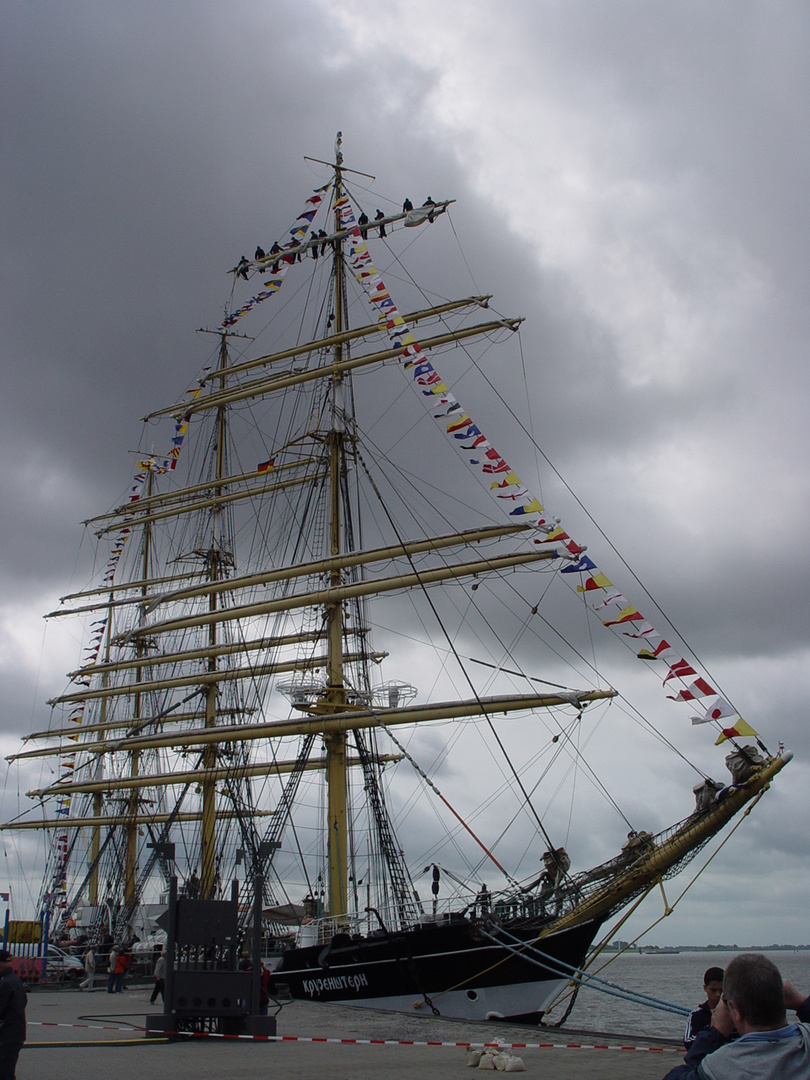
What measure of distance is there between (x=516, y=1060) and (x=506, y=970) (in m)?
10.2

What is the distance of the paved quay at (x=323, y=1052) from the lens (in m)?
9.53

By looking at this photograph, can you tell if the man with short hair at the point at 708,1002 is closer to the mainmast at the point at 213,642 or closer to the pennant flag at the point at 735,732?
the pennant flag at the point at 735,732

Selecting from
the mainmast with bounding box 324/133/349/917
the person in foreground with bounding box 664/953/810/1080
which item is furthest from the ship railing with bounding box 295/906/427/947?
the person in foreground with bounding box 664/953/810/1080

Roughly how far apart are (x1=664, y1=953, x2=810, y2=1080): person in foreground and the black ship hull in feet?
55.0

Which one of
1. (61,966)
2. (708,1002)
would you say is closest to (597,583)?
(708,1002)

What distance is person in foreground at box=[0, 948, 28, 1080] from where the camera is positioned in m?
6.62

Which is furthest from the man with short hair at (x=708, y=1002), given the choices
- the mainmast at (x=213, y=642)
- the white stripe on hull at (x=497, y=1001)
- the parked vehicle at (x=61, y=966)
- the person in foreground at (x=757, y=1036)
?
the mainmast at (x=213, y=642)

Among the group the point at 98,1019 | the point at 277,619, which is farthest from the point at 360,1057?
the point at 277,619

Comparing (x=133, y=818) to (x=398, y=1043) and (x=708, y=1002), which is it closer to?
(x=398, y=1043)

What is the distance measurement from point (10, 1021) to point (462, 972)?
1439 centimetres

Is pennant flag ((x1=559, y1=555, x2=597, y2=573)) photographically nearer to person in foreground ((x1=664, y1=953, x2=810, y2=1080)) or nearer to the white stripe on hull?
the white stripe on hull

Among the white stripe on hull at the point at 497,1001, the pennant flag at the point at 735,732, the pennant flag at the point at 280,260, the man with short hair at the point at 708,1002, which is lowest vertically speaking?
the white stripe on hull at the point at 497,1001

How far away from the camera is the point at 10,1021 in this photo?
674 centimetres

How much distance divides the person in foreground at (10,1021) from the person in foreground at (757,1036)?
17.2 feet
